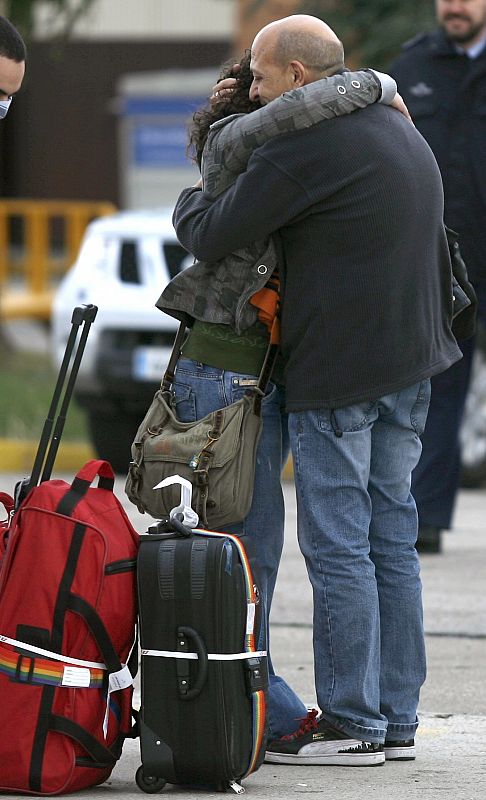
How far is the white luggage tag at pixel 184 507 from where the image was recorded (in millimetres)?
3688

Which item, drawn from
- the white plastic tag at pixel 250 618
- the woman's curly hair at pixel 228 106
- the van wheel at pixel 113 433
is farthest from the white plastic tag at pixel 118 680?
the van wheel at pixel 113 433

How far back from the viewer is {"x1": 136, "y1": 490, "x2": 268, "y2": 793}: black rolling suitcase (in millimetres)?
3594

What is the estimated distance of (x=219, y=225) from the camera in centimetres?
373

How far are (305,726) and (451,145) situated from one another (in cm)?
311

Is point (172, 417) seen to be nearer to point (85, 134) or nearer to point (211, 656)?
point (211, 656)

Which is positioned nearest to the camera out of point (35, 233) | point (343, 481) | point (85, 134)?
point (343, 481)

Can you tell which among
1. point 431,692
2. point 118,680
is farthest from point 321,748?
point 431,692

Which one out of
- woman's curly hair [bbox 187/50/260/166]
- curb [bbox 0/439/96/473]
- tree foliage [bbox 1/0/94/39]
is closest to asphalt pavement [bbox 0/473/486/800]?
woman's curly hair [bbox 187/50/260/166]

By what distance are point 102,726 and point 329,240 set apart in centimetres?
122

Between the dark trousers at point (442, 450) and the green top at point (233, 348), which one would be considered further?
the dark trousers at point (442, 450)

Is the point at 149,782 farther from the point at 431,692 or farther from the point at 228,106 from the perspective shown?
the point at 228,106

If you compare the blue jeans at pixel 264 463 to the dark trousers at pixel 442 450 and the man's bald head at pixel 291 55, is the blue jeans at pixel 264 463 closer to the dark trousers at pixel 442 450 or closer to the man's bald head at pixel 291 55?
the man's bald head at pixel 291 55

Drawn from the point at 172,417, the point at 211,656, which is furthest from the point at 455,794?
the point at 172,417

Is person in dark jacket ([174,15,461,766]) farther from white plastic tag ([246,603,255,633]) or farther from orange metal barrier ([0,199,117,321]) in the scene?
orange metal barrier ([0,199,117,321])
